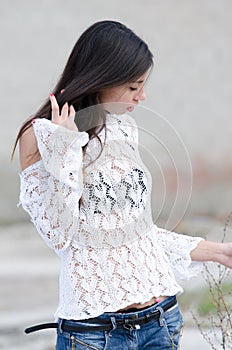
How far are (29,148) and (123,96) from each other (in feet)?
0.67

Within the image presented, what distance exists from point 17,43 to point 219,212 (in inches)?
80.2

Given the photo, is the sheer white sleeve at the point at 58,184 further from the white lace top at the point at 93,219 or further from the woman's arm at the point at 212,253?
the woman's arm at the point at 212,253

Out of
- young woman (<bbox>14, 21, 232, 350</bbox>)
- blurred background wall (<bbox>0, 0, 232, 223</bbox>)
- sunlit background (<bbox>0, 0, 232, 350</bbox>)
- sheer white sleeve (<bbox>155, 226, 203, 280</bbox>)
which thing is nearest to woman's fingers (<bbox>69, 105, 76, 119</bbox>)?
young woman (<bbox>14, 21, 232, 350</bbox>)

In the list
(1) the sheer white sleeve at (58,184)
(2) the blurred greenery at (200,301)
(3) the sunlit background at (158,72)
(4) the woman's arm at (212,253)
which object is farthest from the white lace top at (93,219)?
(3) the sunlit background at (158,72)

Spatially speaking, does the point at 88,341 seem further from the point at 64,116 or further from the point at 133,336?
the point at 64,116

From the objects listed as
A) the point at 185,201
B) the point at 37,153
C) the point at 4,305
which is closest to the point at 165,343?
the point at 185,201

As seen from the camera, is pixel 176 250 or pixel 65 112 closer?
pixel 65 112

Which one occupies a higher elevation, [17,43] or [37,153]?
[17,43]

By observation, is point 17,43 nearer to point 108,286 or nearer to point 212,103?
point 212,103

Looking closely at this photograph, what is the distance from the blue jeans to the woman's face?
38 cm

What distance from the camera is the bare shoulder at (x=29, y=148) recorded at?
1423mm

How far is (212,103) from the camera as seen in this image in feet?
20.7

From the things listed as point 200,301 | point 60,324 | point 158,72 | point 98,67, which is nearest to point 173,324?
point 60,324

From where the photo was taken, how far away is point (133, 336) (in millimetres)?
1436
